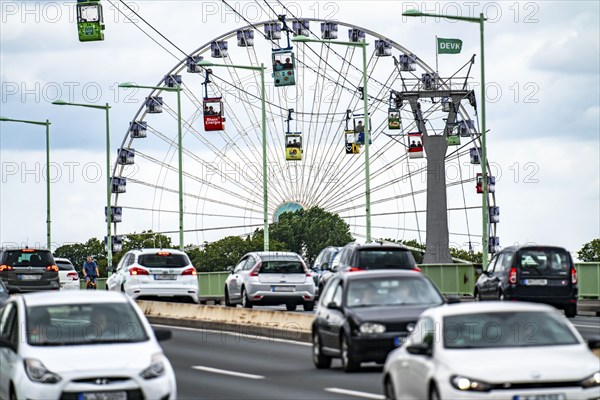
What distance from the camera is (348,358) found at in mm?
21016

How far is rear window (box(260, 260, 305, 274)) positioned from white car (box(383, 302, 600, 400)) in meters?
24.9

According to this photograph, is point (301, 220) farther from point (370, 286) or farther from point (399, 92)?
point (370, 286)

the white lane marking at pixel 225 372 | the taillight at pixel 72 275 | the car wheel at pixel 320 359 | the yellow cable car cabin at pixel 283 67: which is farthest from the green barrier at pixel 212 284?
the car wheel at pixel 320 359

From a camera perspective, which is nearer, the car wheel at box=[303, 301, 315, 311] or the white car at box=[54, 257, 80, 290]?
the car wheel at box=[303, 301, 315, 311]

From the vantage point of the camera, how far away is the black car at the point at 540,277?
34594 mm

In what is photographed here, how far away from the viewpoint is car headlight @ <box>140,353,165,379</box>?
591 inches

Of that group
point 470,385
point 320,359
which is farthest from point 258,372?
point 470,385

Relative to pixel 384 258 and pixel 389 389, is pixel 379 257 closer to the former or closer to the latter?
pixel 384 258

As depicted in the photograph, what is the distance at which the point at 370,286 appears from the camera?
21.9m

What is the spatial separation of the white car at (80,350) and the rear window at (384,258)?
58.8 ft

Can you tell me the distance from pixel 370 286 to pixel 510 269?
44.0 ft

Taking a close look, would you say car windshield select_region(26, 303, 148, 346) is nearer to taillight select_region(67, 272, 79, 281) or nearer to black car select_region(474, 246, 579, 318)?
black car select_region(474, 246, 579, 318)

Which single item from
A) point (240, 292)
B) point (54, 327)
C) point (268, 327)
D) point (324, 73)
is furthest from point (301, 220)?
point (54, 327)

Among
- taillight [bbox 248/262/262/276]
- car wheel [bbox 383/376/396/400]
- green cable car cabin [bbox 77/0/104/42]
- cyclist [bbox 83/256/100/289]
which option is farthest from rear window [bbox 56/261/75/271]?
car wheel [bbox 383/376/396/400]
